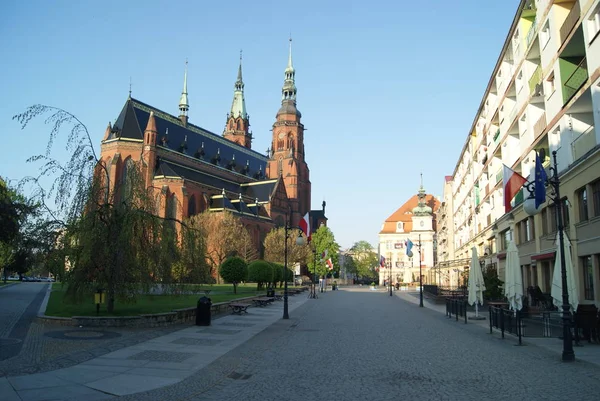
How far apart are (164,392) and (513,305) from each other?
1274 cm

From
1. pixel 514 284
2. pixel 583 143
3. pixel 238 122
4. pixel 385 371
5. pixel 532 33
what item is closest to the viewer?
pixel 385 371

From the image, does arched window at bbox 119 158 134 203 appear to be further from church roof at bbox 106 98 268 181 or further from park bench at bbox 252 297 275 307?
church roof at bbox 106 98 268 181

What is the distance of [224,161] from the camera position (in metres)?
95.6

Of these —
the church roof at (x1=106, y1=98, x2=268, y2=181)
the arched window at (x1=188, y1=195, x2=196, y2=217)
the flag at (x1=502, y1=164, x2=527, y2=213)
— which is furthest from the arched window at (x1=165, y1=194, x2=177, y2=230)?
the church roof at (x1=106, y1=98, x2=268, y2=181)

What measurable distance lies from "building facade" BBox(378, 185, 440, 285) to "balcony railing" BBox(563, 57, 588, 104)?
65.9 m

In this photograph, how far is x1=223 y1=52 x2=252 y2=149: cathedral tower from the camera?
112375 millimetres

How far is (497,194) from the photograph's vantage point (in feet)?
113

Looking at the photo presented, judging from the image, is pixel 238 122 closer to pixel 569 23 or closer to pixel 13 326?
pixel 569 23

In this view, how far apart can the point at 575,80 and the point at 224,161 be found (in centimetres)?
7967

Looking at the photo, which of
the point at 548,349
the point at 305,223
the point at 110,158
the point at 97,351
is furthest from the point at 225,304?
the point at 110,158

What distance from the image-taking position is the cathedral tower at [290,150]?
342ft

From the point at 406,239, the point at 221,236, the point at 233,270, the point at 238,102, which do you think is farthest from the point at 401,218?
the point at 233,270

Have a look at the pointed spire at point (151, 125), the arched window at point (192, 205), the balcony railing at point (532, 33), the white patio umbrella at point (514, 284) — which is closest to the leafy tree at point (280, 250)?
the arched window at point (192, 205)

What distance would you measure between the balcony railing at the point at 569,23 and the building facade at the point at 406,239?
66.4 m
